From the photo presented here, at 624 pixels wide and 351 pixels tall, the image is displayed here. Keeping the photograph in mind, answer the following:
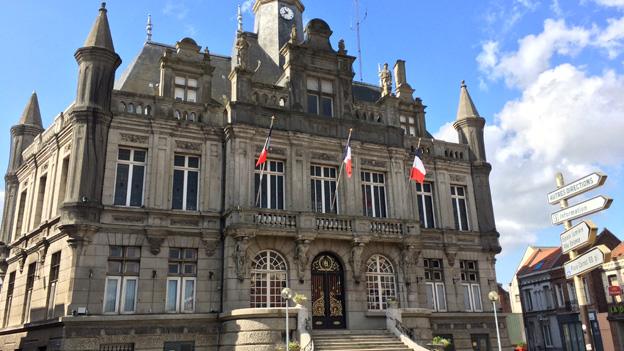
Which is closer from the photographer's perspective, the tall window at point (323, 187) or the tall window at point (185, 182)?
the tall window at point (185, 182)

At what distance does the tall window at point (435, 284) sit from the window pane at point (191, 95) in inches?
573

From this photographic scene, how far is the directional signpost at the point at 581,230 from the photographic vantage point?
11297 millimetres

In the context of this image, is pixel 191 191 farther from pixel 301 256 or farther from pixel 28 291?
pixel 28 291

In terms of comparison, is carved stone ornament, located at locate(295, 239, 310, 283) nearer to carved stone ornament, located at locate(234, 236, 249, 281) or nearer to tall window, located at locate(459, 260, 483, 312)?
carved stone ornament, located at locate(234, 236, 249, 281)

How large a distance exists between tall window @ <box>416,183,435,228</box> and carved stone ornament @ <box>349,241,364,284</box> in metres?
5.59

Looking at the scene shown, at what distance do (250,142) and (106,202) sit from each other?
684 cm

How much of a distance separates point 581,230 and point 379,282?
1460 cm

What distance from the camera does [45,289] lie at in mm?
22453

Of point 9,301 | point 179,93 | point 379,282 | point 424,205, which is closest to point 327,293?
point 379,282

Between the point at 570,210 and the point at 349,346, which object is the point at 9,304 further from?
the point at 570,210

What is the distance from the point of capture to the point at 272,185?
81.8ft

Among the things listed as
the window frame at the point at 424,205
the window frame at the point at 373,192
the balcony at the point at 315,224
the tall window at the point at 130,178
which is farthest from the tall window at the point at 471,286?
the tall window at the point at 130,178

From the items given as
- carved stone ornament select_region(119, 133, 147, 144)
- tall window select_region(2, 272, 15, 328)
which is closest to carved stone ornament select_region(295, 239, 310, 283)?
carved stone ornament select_region(119, 133, 147, 144)

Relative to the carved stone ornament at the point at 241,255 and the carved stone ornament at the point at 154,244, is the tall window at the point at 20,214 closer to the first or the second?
the carved stone ornament at the point at 154,244
